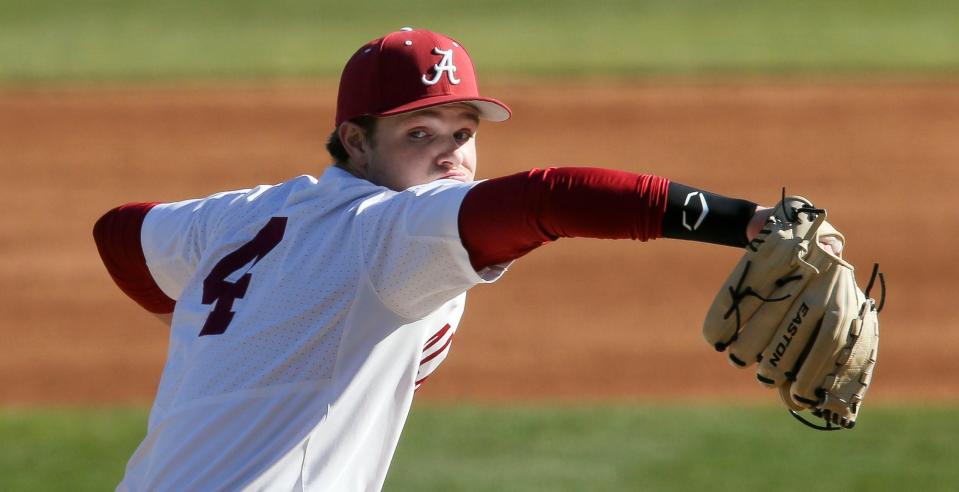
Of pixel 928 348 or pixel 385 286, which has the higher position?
pixel 385 286

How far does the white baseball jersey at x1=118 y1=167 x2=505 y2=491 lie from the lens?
2.77m

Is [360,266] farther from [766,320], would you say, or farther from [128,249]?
[128,249]

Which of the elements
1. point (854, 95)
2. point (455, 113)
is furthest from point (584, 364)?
point (854, 95)

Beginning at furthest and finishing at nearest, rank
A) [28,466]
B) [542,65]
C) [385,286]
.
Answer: [542,65], [28,466], [385,286]

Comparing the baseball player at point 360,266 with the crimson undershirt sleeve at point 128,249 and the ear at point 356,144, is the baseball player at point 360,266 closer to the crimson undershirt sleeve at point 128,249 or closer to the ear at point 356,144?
the ear at point 356,144

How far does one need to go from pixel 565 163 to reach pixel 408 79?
27.9ft

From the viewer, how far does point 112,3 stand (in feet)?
59.1

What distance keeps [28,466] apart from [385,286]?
4295mm

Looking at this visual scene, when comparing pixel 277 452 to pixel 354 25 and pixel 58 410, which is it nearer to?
pixel 58 410

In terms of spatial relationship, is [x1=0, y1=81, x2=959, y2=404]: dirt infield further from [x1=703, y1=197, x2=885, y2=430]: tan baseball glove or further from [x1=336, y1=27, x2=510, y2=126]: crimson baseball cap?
[x1=703, y1=197, x2=885, y2=430]: tan baseball glove

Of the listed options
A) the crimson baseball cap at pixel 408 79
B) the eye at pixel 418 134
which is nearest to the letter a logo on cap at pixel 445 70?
the crimson baseball cap at pixel 408 79

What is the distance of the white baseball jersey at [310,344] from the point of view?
2770mm

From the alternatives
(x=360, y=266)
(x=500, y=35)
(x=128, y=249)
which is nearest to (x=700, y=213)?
(x=360, y=266)

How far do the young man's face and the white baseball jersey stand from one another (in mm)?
118
